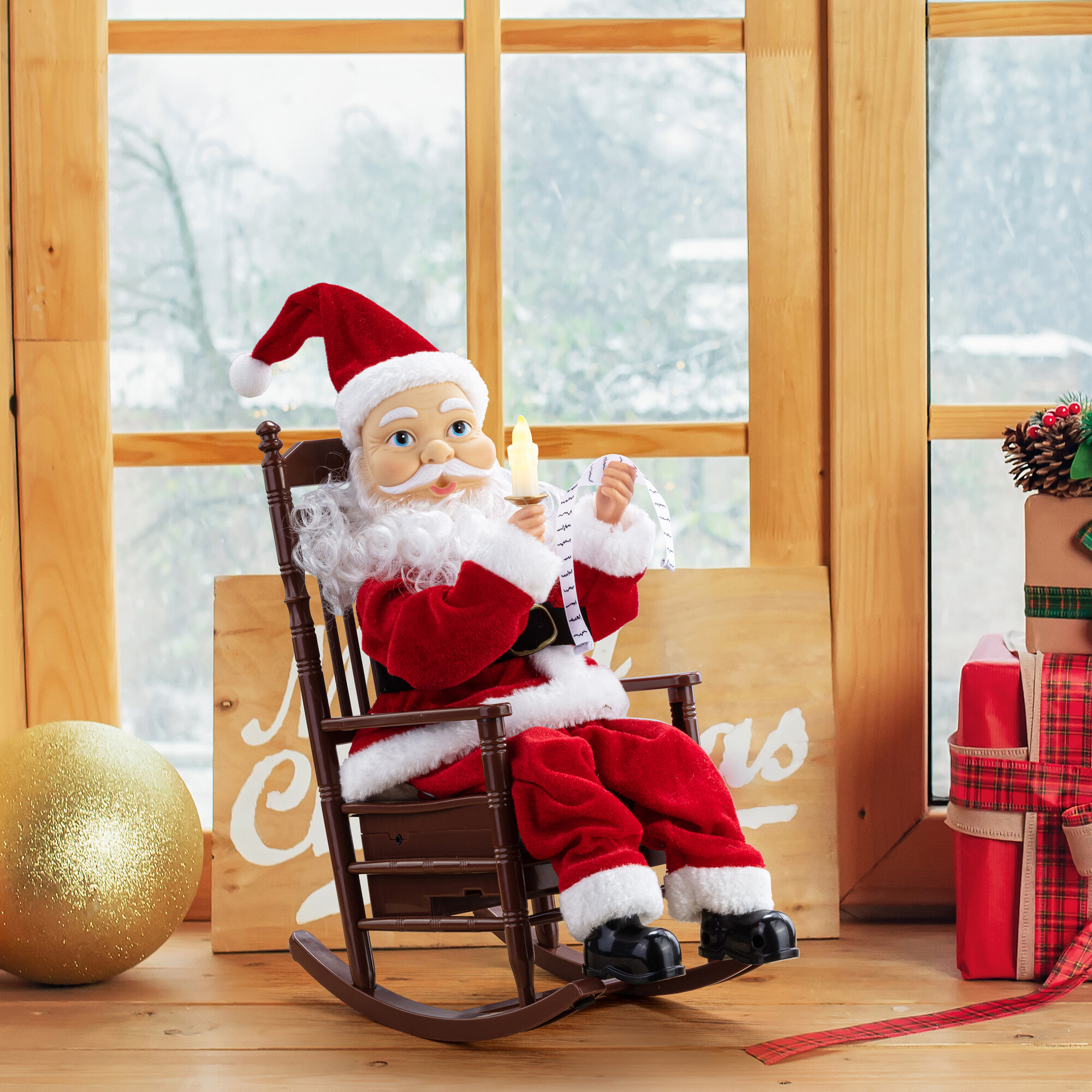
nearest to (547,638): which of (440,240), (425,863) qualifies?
(425,863)

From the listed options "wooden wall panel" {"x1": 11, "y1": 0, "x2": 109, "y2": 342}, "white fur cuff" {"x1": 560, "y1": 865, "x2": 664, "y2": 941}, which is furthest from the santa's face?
"wooden wall panel" {"x1": 11, "y1": 0, "x2": 109, "y2": 342}

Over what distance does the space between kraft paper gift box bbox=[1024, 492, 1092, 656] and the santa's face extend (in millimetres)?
828

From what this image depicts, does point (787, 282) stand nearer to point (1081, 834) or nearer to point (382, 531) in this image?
point (382, 531)

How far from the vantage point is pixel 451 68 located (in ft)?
6.46

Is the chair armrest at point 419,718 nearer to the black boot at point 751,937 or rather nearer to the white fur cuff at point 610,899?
the white fur cuff at point 610,899

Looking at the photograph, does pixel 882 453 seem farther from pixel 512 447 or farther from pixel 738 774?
pixel 512 447

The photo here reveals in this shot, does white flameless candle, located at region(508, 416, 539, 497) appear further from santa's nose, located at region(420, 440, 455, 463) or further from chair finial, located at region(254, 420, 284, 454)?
chair finial, located at region(254, 420, 284, 454)

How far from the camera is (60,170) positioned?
6.31 ft

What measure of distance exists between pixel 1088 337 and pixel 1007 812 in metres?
0.93

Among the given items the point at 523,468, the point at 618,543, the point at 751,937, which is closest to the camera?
the point at 523,468

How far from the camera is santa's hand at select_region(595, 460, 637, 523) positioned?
1471 mm

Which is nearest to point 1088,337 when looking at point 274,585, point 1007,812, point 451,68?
point 1007,812

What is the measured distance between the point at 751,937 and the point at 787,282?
3.82 feet

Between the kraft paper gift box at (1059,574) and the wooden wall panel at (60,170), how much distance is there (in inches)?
62.8
